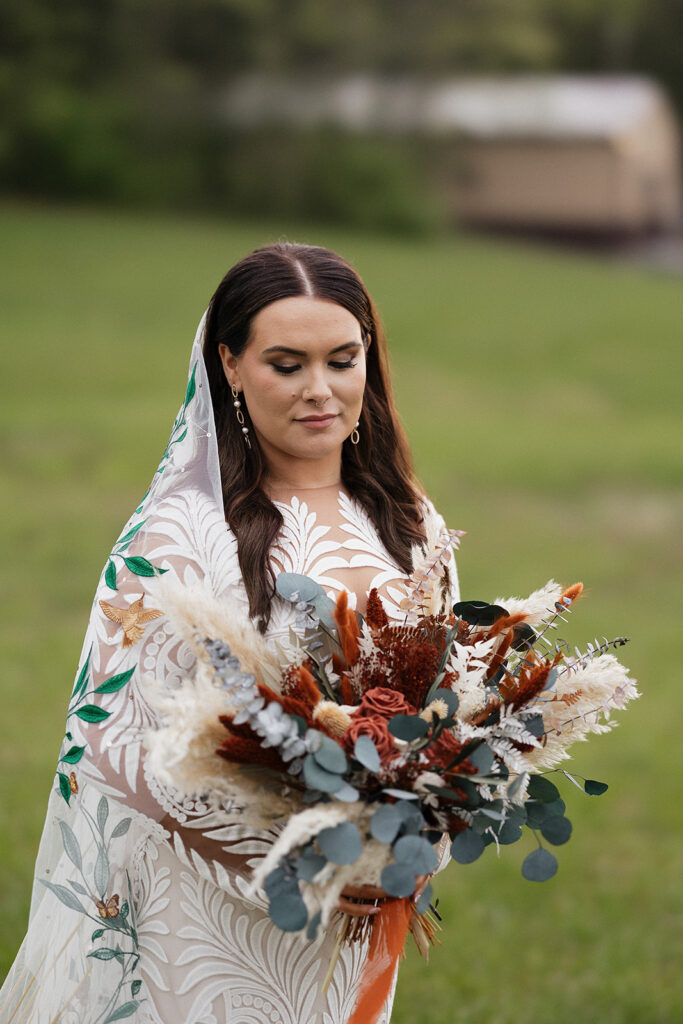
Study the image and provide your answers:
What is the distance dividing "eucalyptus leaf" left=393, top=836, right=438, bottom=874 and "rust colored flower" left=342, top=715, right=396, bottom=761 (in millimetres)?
151

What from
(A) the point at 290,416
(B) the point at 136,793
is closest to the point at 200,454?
(A) the point at 290,416

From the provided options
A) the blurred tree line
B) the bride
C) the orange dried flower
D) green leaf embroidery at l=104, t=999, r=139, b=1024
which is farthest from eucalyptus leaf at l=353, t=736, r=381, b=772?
the blurred tree line

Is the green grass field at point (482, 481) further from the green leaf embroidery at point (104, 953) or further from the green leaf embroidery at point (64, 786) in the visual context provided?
the green leaf embroidery at point (64, 786)

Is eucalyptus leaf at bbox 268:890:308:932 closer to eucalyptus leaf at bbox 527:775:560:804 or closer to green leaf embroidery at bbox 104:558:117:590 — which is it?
eucalyptus leaf at bbox 527:775:560:804

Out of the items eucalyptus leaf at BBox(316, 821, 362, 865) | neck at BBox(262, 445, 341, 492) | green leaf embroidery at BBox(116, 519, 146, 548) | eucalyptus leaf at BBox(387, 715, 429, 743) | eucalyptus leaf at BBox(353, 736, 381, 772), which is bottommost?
eucalyptus leaf at BBox(316, 821, 362, 865)

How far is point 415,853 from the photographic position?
206cm

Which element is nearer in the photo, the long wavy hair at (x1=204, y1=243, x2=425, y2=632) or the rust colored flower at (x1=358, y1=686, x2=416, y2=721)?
the rust colored flower at (x1=358, y1=686, x2=416, y2=721)

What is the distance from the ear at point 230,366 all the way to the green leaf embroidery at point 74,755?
0.83m

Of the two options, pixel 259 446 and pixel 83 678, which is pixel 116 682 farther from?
pixel 259 446

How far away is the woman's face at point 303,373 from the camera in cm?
253

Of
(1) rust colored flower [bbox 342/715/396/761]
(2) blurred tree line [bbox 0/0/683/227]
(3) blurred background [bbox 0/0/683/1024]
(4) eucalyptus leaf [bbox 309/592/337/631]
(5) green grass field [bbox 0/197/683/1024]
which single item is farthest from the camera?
(2) blurred tree line [bbox 0/0/683/227]

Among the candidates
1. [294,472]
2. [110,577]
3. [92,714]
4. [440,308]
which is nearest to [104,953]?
[92,714]

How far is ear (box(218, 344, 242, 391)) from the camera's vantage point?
2656 millimetres

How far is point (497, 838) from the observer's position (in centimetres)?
233
